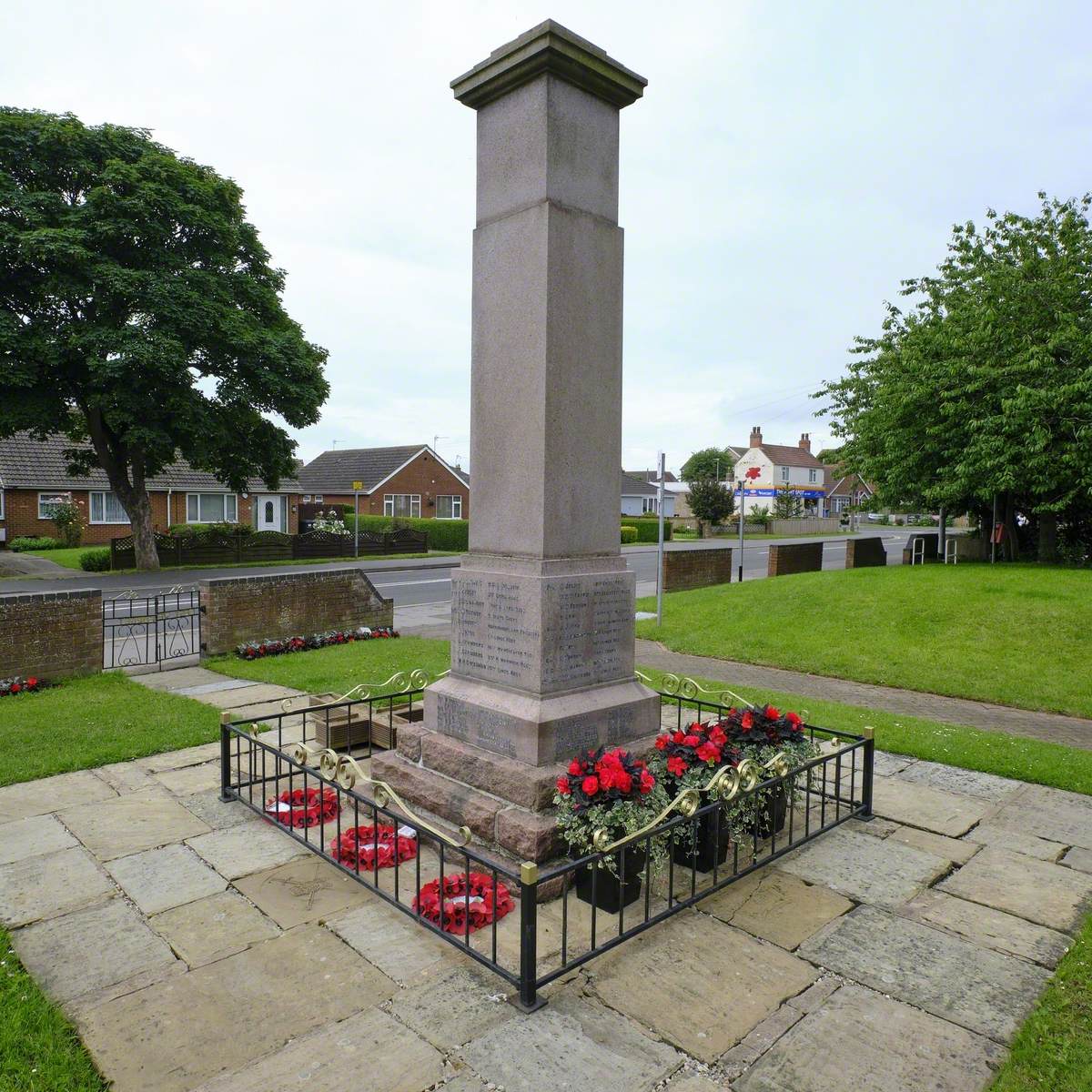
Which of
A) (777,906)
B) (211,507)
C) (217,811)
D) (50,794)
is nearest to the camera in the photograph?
(777,906)

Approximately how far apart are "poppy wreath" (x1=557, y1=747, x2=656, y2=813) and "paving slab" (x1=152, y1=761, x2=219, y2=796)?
360 centimetres

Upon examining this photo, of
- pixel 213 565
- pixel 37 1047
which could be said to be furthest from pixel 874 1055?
pixel 213 565

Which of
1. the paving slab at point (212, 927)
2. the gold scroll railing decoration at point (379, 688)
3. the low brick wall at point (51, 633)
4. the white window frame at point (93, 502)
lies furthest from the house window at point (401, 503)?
the paving slab at point (212, 927)

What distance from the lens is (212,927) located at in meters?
4.17

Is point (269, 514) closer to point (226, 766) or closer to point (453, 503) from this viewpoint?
point (453, 503)

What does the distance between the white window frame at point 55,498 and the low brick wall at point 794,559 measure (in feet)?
106

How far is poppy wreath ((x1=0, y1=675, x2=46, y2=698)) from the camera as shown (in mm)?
9484

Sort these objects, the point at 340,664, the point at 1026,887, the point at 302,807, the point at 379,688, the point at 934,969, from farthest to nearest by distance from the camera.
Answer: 1. the point at 340,664
2. the point at 379,688
3. the point at 302,807
4. the point at 1026,887
5. the point at 934,969

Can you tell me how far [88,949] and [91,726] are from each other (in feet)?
15.6

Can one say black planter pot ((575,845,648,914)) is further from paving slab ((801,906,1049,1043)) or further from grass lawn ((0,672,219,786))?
grass lawn ((0,672,219,786))

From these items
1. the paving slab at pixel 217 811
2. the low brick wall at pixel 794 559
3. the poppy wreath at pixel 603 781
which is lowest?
the paving slab at pixel 217 811

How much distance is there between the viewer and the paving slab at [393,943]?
3.79 meters

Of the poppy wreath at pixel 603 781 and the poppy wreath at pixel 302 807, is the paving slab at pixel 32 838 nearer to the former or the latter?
the poppy wreath at pixel 302 807

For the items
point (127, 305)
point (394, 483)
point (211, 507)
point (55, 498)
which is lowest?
point (211, 507)
